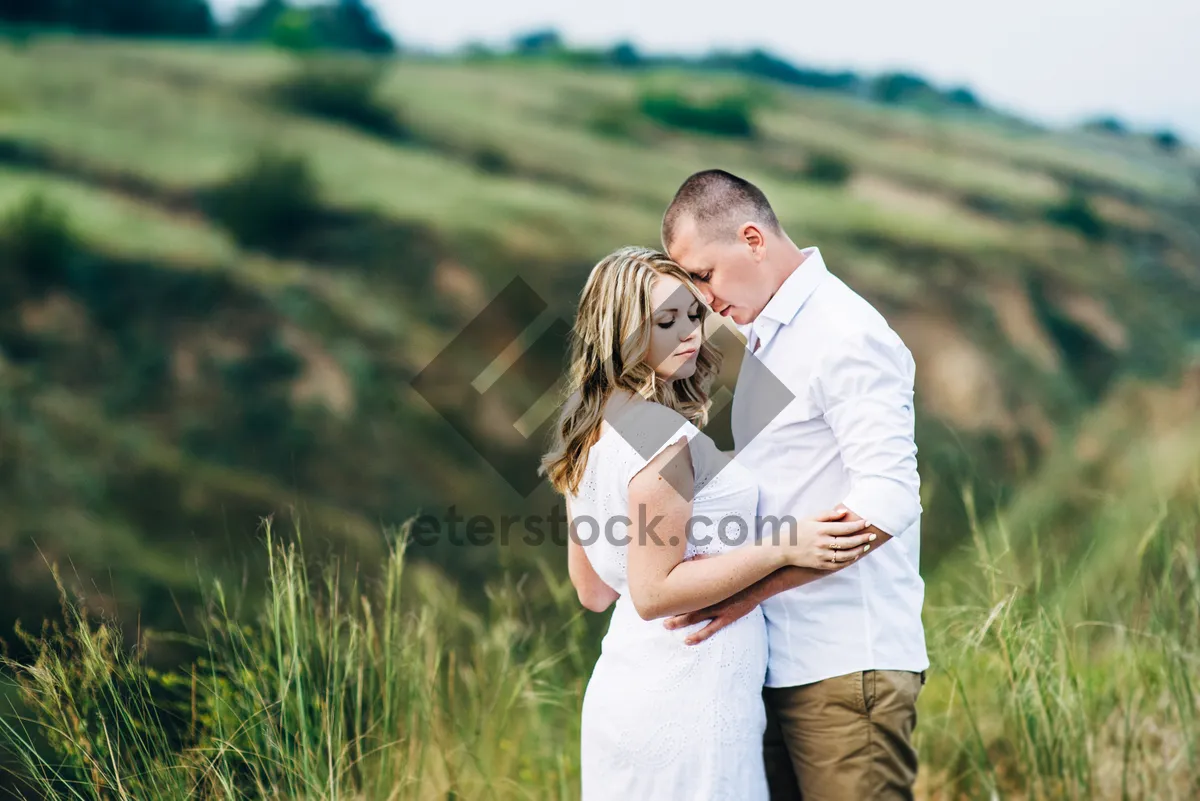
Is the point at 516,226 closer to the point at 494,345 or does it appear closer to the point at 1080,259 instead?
the point at 494,345

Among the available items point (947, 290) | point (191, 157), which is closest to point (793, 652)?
point (947, 290)

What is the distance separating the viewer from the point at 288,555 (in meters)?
2.41

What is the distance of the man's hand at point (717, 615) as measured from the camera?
1.98m

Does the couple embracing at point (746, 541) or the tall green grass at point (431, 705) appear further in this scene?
the tall green grass at point (431, 705)

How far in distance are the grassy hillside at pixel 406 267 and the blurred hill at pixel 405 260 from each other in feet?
0.15

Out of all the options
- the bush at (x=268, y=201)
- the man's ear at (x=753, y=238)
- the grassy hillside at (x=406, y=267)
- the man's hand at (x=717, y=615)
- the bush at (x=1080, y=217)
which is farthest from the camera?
the bush at (x=1080, y=217)

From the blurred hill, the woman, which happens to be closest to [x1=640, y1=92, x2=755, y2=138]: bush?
the blurred hill

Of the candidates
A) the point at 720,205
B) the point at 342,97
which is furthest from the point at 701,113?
the point at 720,205

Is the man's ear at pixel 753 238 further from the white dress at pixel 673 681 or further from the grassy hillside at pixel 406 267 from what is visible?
the grassy hillside at pixel 406 267

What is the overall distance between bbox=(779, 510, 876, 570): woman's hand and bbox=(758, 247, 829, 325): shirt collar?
46 centimetres

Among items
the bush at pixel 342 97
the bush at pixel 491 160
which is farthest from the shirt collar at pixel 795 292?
the bush at pixel 342 97

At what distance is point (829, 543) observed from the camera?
1.89 meters

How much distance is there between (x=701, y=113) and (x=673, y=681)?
52.4 feet

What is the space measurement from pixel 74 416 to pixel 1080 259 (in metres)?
13.5
